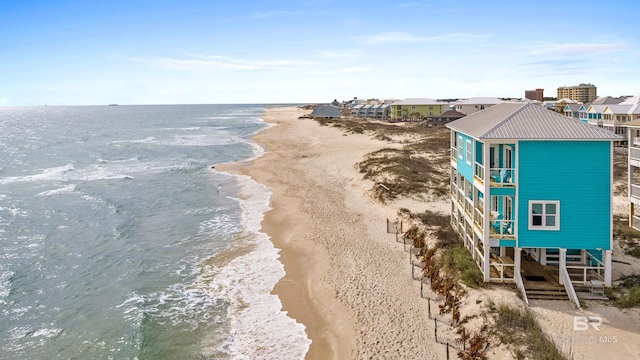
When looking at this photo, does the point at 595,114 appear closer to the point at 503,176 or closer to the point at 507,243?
the point at 503,176

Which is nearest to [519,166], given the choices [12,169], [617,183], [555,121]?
[555,121]

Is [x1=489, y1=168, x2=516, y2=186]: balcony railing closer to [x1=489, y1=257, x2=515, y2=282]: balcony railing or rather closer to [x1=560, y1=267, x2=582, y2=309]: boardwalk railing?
[x1=489, y1=257, x2=515, y2=282]: balcony railing

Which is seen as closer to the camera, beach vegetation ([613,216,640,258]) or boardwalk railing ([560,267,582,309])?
boardwalk railing ([560,267,582,309])

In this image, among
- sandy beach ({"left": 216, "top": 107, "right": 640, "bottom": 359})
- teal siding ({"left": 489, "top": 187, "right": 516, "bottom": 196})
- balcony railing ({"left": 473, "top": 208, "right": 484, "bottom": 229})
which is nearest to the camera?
sandy beach ({"left": 216, "top": 107, "right": 640, "bottom": 359})

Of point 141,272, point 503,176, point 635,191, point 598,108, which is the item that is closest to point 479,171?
point 503,176

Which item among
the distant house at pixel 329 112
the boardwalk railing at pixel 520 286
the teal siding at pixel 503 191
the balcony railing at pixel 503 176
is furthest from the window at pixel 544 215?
the distant house at pixel 329 112

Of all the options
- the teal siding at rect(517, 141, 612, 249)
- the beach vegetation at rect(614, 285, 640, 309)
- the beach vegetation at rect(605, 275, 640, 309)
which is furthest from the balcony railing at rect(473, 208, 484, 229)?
the beach vegetation at rect(614, 285, 640, 309)

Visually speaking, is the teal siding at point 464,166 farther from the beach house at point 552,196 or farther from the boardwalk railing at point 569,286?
the boardwalk railing at point 569,286

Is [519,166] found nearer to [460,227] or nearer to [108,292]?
[460,227]
